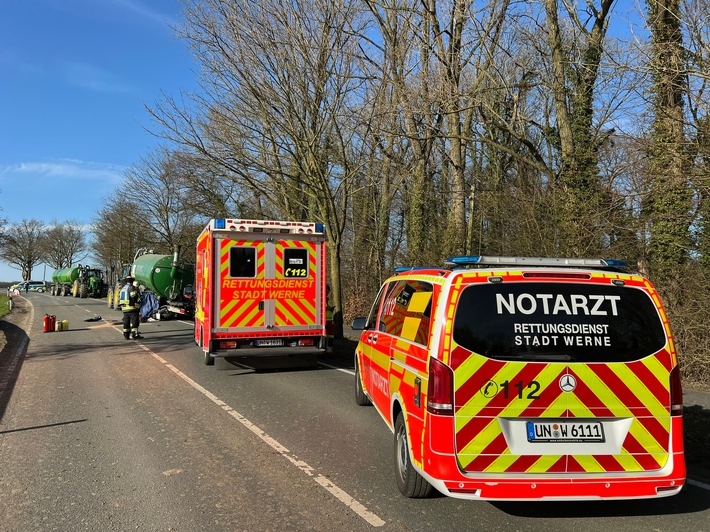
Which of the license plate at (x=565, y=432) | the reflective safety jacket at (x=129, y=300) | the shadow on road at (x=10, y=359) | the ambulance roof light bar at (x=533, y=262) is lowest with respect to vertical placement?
the shadow on road at (x=10, y=359)

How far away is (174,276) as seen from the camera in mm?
24844

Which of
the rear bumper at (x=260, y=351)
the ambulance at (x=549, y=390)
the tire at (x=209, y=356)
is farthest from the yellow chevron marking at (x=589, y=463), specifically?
the tire at (x=209, y=356)

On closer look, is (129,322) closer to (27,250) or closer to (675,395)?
(675,395)

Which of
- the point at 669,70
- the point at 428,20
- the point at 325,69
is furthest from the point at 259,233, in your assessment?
the point at 428,20

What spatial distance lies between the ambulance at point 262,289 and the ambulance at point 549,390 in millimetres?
7032

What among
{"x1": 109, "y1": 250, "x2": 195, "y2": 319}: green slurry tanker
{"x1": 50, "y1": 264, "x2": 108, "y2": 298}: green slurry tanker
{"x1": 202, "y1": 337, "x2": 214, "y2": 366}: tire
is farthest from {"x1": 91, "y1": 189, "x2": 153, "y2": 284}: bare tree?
{"x1": 202, "y1": 337, "x2": 214, "y2": 366}: tire

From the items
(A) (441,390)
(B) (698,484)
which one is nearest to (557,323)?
(A) (441,390)

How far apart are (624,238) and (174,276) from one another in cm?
1924

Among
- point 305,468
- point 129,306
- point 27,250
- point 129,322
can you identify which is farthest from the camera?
point 27,250

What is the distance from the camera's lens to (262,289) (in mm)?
10789

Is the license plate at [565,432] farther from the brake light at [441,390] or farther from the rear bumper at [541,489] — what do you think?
the brake light at [441,390]

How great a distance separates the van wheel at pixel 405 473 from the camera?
4371mm

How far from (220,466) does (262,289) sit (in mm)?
5714

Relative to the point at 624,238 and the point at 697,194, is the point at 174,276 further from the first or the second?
the point at 697,194
